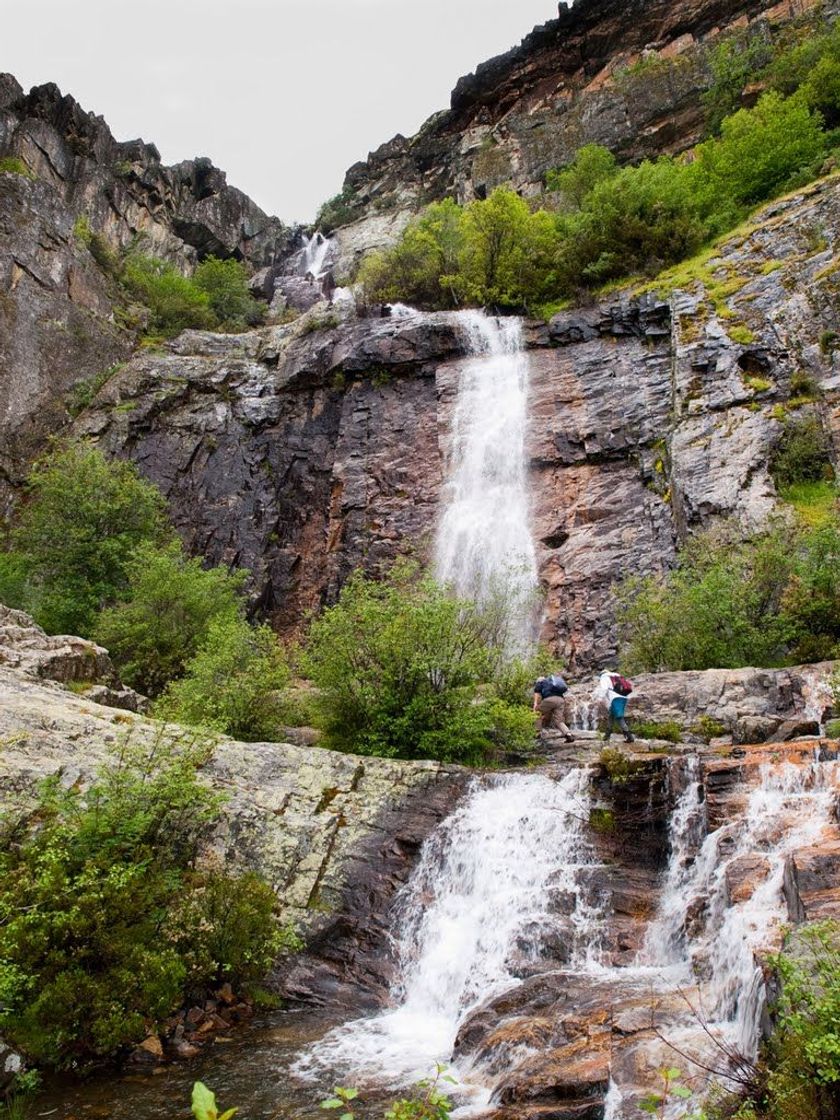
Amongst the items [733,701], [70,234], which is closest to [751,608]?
[733,701]

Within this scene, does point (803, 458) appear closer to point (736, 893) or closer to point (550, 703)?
point (550, 703)

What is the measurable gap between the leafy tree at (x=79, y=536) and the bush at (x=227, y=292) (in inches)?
922

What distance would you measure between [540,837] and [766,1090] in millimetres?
6953

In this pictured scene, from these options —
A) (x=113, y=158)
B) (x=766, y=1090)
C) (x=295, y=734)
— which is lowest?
(x=766, y=1090)

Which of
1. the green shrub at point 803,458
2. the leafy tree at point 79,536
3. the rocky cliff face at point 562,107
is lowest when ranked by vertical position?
the leafy tree at point 79,536

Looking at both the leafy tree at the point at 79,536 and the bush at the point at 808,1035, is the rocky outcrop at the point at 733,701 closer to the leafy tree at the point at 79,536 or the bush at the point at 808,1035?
the bush at the point at 808,1035

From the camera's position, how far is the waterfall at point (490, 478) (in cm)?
2581

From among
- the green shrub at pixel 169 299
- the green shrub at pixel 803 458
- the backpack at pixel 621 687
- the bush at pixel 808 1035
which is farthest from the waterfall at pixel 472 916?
the green shrub at pixel 169 299

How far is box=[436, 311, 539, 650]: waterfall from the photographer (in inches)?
1016

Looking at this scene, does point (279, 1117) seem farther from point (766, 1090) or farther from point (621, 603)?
point (621, 603)

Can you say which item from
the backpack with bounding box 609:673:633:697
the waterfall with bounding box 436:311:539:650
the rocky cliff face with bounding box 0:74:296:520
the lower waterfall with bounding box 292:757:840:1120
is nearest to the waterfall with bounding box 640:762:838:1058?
the lower waterfall with bounding box 292:757:840:1120

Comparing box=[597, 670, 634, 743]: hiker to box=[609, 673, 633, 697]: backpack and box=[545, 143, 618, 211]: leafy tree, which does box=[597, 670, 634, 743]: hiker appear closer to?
box=[609, 673, 633, 697]: backpack

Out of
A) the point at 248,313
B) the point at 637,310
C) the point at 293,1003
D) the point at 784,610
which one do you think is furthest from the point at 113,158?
the point at 293,1003

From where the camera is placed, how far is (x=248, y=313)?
5025 centimetres
